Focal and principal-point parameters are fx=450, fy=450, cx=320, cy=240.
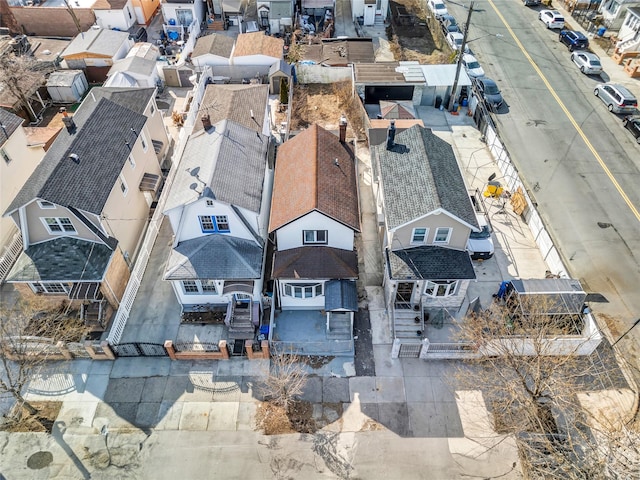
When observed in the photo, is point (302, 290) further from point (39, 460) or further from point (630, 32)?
point (630, 32)

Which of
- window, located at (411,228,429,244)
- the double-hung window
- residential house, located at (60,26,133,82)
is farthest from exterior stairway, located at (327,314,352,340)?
residential house, located at (60,26,133,82)

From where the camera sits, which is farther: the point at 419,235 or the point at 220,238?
the point at 220,238

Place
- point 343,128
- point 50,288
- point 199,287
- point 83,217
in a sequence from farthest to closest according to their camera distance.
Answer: point 343,128
point 50,288
point 199,287
point 83,217

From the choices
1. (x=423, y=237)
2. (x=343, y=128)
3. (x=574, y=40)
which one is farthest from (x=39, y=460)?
(x=574, y=40)

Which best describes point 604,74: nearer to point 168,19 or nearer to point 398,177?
point 398,177

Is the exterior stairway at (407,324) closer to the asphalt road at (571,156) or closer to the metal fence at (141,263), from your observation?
the asphalt road at (571,156)

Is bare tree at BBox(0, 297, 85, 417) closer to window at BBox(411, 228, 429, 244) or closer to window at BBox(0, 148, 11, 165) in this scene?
window at BBox(0, 148, 11, 165)

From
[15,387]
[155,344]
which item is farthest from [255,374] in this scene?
[15,387]
